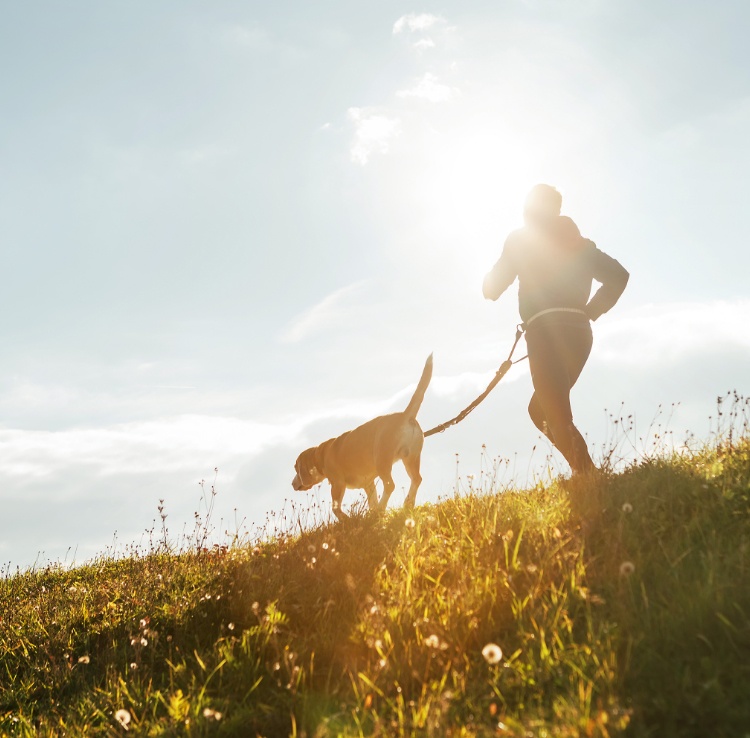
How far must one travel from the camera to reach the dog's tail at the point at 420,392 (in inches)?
316

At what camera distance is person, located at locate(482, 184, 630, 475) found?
585cm

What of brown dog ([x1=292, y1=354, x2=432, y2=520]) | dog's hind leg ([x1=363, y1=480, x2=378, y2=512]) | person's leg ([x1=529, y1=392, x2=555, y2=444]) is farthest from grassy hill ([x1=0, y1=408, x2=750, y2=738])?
dog's hind leg ([x1=363, y1=480, x2=378, y2=512])

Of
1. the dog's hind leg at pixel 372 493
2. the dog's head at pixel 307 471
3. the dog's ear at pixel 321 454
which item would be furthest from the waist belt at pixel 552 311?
the dog's head at pixel 307 471

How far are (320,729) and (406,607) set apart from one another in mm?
1128

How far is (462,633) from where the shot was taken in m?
3.41

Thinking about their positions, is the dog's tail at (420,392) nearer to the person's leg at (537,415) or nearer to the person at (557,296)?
the person's leg at (537,415)

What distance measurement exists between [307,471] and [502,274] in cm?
596

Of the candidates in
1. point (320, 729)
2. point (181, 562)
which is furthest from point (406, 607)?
point (181, 562)

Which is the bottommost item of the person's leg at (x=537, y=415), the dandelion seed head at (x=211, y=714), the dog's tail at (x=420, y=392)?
the dandelion seed head at (x=211, y=714)

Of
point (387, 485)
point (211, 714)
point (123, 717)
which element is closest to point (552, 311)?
point (387, 485)

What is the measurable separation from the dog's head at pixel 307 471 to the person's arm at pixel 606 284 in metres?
5.92

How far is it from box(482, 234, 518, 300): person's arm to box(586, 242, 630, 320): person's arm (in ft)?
2.46

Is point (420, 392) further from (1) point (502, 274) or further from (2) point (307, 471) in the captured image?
(2) point (307, 471)

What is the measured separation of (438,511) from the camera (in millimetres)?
6219
